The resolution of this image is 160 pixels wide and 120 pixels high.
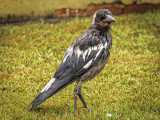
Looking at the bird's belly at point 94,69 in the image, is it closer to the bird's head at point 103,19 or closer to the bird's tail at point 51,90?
the bird's tail at point 51,90

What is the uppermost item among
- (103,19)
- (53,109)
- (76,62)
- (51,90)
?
(103,19)

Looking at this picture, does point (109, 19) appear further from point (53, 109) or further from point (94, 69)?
point (53, 109)

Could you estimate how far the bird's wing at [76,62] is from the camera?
3.89 metres

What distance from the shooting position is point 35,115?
12.6 feet

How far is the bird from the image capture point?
3924 millimetres

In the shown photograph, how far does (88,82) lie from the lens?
5258 millimetres

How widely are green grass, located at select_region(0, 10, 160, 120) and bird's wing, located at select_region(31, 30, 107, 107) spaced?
421 mm

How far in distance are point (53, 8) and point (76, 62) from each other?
4.56 metres

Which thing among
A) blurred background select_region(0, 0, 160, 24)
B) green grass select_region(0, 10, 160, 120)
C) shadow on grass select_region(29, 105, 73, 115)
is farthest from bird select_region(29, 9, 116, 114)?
blurred background select_region(0, 0, 160, 24)

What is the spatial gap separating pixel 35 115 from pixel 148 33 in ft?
16.2

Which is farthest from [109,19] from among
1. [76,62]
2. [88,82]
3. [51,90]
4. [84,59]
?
[88,82]

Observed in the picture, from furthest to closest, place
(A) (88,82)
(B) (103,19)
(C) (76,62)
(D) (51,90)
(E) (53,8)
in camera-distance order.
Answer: (E) (53,8) → (A) (88,82) → (B) (103,19) → (C) (76,62) → (D) (51,90)

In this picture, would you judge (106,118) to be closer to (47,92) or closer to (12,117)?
(47,92)

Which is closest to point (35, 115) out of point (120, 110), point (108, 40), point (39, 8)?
point (120, 110)
